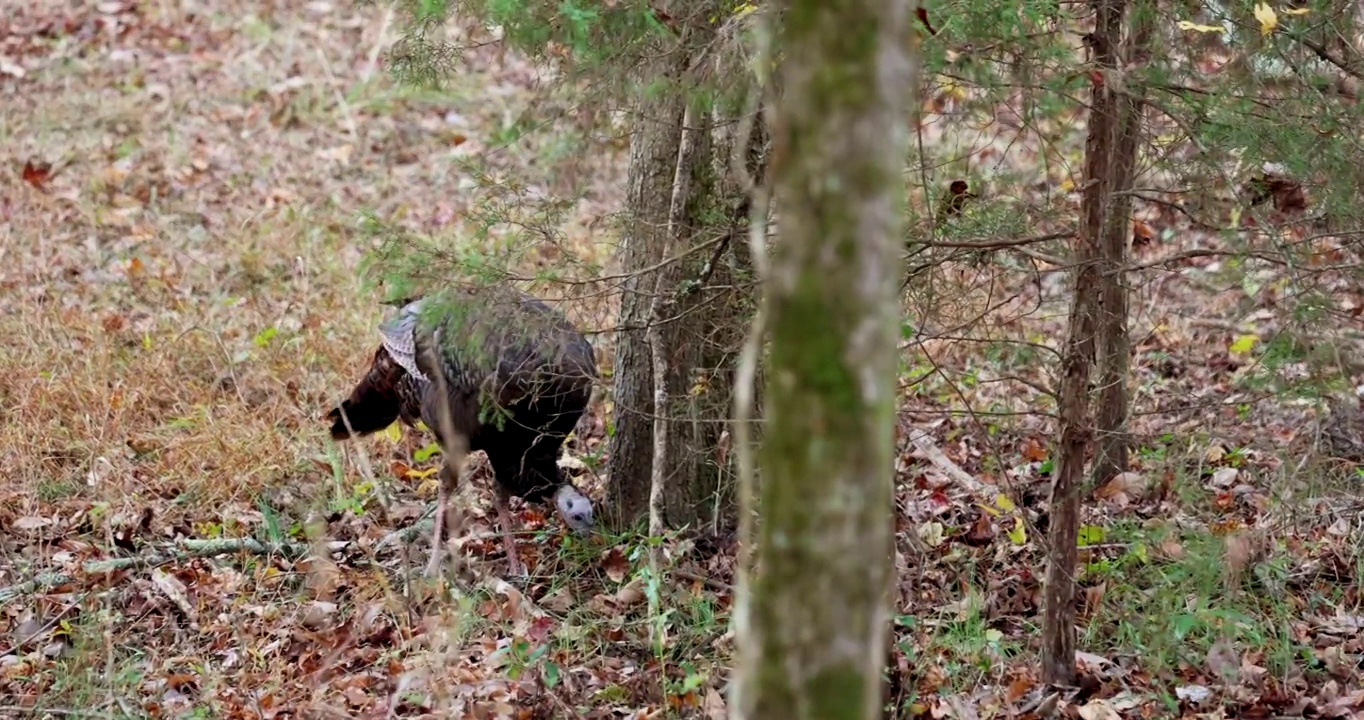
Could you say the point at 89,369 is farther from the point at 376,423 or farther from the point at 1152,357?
the point at 1152,357

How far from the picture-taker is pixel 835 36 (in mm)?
2092

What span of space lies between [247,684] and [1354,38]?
178 inches

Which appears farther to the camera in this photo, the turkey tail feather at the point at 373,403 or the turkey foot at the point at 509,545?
the turkey tail feather at the point at 373,403

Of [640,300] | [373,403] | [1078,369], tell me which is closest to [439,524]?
[373,403]

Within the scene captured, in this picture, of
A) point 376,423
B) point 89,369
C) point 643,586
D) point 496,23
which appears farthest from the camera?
point 89,369

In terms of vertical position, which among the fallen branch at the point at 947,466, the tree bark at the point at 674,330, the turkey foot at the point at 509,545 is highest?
the tree bark at the point at 674,330

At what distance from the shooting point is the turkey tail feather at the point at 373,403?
6527 millimetres

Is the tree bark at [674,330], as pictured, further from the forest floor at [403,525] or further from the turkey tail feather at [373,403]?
the turkey tail feather at [373,403]

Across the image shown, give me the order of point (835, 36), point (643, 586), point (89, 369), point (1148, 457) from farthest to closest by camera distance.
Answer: point (89, 369)
point (1148, 457)
point (643, 586)
point (835, 36)

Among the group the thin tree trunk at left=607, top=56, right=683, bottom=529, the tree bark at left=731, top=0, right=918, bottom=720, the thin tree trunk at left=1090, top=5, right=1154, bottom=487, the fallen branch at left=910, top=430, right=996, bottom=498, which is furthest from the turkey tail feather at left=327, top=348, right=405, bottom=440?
the tree bark at left=731, top=0, right=918, bottom=720

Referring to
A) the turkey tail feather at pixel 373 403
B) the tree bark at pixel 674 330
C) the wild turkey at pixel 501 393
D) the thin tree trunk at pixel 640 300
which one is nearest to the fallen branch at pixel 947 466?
the tree bark at pixel 674 330

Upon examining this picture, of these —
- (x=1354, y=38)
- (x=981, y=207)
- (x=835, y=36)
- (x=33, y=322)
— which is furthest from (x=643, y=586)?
(x=33, y=322)

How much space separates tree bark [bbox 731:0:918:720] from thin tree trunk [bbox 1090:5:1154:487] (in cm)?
221

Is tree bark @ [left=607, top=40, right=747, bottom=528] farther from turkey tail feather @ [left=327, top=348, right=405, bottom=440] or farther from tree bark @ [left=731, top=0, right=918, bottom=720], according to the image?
tree bark @ [left=731, top=0, right=918, bottom=720]
